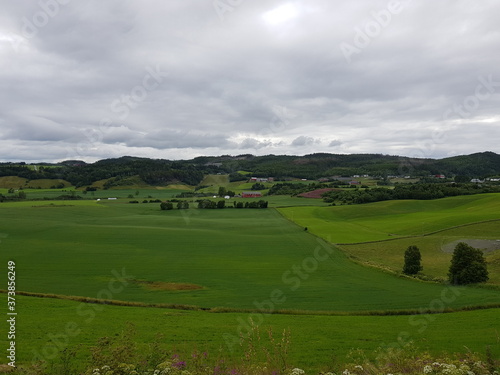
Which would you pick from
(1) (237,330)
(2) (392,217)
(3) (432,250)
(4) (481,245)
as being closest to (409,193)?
(2) (392,217)

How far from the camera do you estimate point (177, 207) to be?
103 m

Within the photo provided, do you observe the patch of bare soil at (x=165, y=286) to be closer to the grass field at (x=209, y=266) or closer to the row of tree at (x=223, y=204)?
the grass field at (x=209, y=266)

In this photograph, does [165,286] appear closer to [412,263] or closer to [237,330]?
[237,330]

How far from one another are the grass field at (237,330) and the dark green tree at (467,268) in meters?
11.7

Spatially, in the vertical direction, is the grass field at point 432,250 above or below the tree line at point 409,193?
below

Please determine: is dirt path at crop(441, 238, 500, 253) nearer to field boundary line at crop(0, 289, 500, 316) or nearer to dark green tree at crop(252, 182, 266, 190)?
field boundary line at crop(0, 289, 500, 316)

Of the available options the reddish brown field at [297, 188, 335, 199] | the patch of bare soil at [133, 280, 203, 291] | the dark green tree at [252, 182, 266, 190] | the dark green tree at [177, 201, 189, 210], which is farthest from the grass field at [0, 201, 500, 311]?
the dark green tree at [252, 182, 266, 190]

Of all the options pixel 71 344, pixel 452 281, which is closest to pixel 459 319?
pixel 452 281

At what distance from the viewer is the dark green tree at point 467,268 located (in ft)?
110

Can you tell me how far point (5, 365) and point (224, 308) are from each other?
14305mm

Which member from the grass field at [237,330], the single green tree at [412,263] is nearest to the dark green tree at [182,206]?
the single green tree at [412,263]

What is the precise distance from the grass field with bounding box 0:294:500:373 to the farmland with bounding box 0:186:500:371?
0.10 meters

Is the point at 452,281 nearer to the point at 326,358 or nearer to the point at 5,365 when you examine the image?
the point at 326,358

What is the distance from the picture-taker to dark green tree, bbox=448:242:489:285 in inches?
1320
